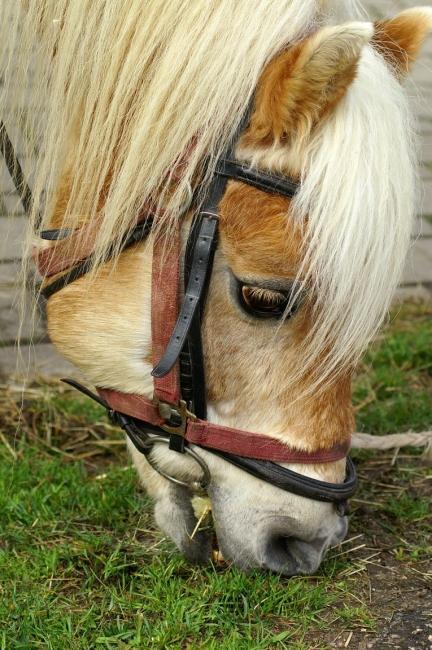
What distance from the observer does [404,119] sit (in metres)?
2.06

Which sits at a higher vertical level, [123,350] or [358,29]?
[358,29]

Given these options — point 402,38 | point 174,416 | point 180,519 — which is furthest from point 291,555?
point 402,38

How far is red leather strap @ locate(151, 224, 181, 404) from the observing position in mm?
2066

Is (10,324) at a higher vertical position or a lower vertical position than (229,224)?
lower

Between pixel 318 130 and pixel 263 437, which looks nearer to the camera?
pixel 318 130

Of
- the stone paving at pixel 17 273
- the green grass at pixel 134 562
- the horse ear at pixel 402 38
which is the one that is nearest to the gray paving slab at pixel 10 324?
the stone paving at pixel 17 273

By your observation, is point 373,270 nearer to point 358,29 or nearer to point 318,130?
point 318,130

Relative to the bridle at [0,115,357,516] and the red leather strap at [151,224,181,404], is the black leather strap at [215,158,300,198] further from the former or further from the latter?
the red leather strap at [151,224,181,404]

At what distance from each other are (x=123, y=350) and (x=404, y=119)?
842 millimetres

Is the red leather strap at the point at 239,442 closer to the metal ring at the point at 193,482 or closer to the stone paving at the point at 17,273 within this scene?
the metal ring at the point at 193,482

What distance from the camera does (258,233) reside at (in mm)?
1988

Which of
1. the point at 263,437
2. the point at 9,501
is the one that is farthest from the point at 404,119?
the point at 9,501

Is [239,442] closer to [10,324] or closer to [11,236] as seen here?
[11,236]

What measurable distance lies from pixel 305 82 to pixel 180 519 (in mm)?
1149
